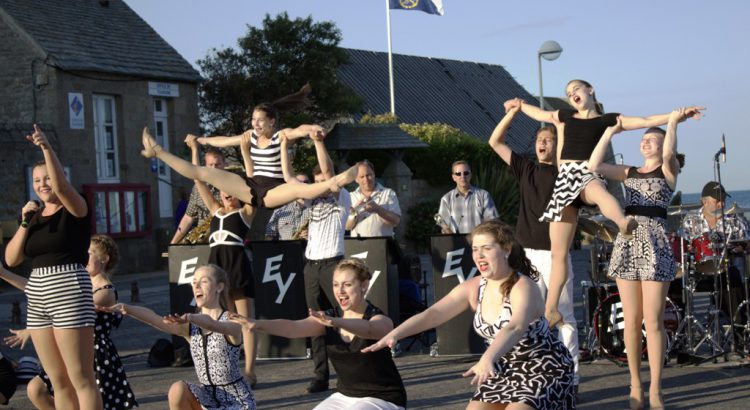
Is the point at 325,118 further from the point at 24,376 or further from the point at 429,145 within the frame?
the point at 24,376

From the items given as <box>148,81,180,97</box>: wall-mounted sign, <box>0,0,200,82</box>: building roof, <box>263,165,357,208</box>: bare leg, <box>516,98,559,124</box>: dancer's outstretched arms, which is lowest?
<box>263,165,357,208</box>: bare leg

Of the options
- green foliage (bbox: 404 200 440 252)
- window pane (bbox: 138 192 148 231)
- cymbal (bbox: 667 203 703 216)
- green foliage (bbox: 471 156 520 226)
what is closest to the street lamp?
green foliage (bbox: 471 156 520 226)

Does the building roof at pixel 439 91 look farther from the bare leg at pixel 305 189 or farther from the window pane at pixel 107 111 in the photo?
the bare leg at pixel 305 189

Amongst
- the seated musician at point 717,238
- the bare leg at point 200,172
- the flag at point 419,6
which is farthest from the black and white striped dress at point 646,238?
the flag at point 419,6

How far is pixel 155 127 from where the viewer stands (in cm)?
2867

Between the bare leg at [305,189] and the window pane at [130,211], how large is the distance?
63.5 ft

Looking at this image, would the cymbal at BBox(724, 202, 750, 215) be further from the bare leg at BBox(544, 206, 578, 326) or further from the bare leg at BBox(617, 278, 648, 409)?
the bare leg at BBox(544, 206, 578, 326)

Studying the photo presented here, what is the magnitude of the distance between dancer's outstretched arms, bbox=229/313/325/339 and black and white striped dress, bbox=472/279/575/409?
95 cm

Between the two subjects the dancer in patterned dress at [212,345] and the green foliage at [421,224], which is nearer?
the dancer in patterned dress at [212,345]

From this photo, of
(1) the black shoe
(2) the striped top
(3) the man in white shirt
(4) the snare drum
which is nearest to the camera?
(2) the striped top

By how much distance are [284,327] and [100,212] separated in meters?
21.5

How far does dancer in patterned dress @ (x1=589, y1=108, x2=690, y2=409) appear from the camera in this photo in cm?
804

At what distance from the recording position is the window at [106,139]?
27172mm

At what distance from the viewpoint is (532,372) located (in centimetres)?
550
